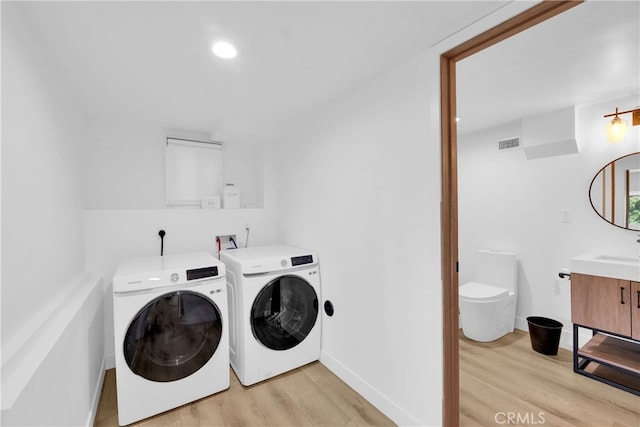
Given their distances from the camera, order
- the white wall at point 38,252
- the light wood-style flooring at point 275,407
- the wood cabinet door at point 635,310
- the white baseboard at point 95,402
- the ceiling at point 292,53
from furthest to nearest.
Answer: the wood cabinet door at point 635,310
the light wood-style flooring at point 275,407
the white baseboard at point 95,402
the ceiling at point 292,53
the white wall at point 38,252

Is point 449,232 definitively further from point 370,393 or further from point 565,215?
point 565,215

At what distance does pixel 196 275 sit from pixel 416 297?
142 centimetres

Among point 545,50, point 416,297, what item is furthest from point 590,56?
point 416,297

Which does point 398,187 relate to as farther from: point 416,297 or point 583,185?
point 583,185

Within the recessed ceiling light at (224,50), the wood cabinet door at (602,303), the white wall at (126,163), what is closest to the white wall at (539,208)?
the wood cabinet door at (602,303)

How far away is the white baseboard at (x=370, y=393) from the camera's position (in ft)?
5.55

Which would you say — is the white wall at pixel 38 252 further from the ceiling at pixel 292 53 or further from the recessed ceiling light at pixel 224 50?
the recessed ceiling light at pixel 224 50

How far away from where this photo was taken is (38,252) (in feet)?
4.01

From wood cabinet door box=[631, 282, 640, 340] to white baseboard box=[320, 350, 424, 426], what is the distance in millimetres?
1737

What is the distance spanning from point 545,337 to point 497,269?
720 millimetres

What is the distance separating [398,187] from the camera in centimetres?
172

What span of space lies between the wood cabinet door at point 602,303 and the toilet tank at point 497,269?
644mm

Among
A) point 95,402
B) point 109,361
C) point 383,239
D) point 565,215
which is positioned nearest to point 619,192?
point 565,215

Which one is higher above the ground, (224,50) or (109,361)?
(224,50)
